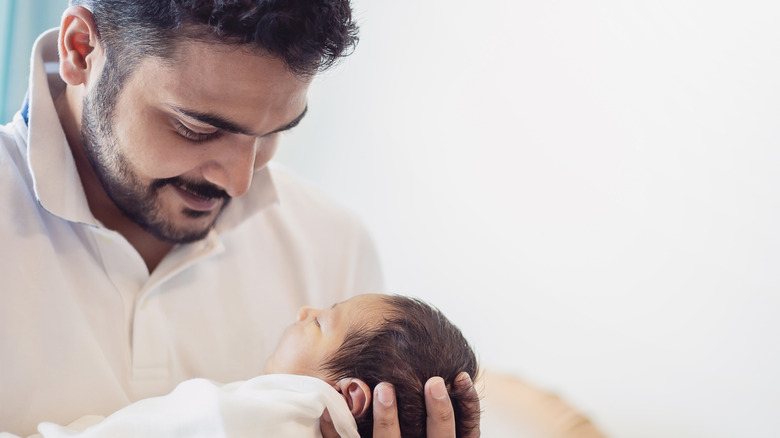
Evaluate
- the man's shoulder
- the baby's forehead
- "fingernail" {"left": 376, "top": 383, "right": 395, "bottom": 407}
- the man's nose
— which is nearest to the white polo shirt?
the man's shoulder

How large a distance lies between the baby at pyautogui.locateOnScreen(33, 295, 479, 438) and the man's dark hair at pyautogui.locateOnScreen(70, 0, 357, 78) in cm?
45

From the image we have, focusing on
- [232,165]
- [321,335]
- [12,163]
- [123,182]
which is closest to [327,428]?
[321,335]

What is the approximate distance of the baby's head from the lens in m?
1.11

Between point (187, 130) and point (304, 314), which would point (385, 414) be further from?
point (187, 130)

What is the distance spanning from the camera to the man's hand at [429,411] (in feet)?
3.38

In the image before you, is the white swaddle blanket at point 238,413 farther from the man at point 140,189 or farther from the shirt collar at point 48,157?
the shirt collar at point 48,157

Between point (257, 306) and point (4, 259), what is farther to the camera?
point (257, 306)

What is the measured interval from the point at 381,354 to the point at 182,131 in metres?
0.51

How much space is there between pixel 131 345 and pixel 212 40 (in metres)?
0.60

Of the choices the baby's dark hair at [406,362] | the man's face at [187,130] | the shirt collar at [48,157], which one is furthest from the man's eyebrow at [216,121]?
the baby's dark hair at [406,362]

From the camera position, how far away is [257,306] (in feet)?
4.93

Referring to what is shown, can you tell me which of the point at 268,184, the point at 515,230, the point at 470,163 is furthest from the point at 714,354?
the point at 268,184

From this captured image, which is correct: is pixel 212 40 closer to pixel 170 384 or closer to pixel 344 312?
pixel 344 312

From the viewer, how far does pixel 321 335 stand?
3.96 ft
